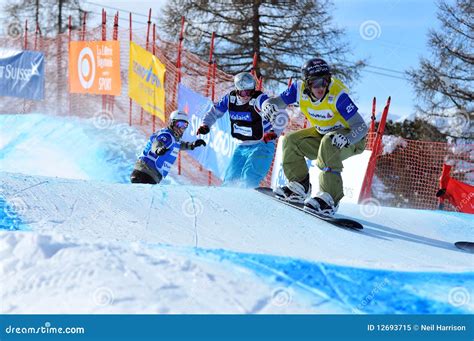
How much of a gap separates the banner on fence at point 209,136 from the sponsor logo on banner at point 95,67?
12.3ft

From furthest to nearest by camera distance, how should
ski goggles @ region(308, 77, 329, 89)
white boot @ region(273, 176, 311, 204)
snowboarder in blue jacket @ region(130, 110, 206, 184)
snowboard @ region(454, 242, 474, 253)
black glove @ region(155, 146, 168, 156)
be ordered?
snowboarder in blue jacket @ region(130, 110, 206, 184), black glove @ region(155, 146, 168, 156), white boot @ region(273, 176, 311, 204), ski goggles @ region(308, 77, 329, 89), snowboard @ region(454, 242, 474, 253)

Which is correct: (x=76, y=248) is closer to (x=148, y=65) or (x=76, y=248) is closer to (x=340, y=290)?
(x=340, y=290)

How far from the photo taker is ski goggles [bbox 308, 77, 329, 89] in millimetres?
5297

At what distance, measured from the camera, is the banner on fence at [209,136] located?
981 cm

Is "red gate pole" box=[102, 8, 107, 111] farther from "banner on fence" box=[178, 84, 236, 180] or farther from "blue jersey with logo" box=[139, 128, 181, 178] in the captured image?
"blue jersey with logo" box=[139, 128, 181, 178]

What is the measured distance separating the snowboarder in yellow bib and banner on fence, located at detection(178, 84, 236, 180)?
3.51 meters

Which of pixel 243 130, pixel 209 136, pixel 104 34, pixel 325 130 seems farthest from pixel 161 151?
pixel 104 34

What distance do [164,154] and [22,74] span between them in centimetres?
1324

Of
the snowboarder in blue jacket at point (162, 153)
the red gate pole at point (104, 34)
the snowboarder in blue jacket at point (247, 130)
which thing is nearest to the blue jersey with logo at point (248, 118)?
the snowboarder in blue jacket at point (247, 130)

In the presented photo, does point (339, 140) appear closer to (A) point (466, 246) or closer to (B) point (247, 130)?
(A) point (466, 246)

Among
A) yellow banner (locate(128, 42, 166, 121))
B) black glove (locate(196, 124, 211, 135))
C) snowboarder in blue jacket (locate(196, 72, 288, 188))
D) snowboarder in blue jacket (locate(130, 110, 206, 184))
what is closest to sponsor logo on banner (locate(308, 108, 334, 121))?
snowboarder in blue jacket (locate(196, 72, 288, 188))

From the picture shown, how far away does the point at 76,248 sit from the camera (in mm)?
3453
